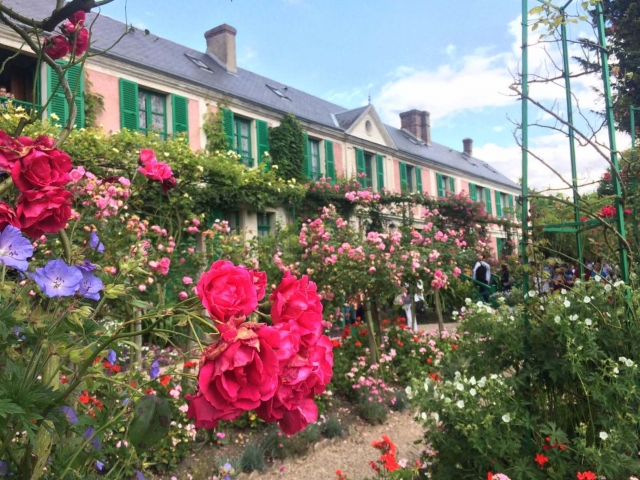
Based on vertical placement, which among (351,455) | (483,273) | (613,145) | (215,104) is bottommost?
(351,455)

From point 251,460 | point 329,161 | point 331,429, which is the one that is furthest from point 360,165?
point 251,460

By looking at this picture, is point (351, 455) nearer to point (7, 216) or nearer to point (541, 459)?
point (541, 459)

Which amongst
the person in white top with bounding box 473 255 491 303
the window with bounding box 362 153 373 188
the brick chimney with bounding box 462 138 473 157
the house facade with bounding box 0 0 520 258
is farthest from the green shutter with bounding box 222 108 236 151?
the brick chimney with bounding box 462 138 473 157

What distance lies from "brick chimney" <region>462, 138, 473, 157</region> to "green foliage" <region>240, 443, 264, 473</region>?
2756 cm

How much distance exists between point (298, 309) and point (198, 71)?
13253 mm

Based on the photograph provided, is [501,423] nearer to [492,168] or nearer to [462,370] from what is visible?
[462,370]

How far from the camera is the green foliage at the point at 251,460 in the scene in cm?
371

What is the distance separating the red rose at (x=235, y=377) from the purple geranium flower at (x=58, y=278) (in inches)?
14.8

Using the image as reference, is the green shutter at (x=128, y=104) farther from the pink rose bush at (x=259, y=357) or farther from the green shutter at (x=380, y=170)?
the pink rose bush at (x=259, y=357)

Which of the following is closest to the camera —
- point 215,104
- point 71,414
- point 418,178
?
point 71,414

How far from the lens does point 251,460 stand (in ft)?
12.2

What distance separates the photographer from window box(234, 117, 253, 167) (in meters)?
12.3

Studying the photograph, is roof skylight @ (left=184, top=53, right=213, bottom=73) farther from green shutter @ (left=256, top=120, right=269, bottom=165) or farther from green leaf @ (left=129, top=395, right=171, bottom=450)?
green leaf @ (left=129, top=395, right=171, bottom=450)

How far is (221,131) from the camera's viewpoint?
11594 millimetres
